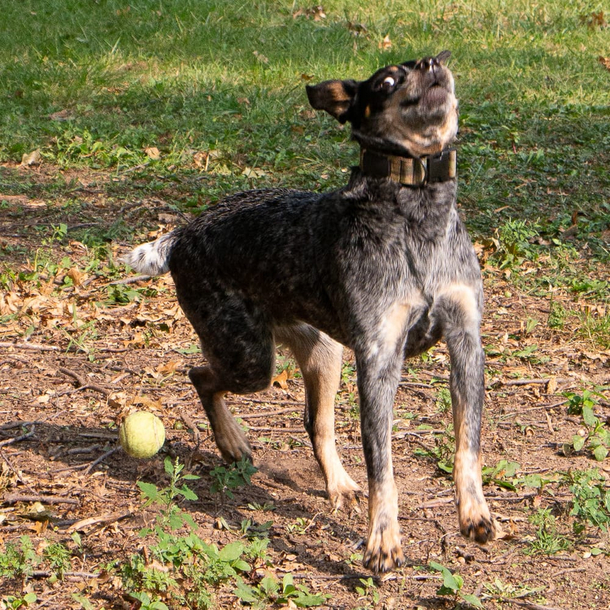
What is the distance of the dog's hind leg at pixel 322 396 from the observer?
4.61 meters

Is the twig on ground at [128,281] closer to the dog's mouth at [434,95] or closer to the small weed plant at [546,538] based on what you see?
the dog's mouth at [434,95]

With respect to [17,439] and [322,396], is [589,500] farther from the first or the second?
[17,439]

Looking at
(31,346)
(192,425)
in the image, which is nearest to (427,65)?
(192,425)

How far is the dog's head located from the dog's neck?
0.04 m

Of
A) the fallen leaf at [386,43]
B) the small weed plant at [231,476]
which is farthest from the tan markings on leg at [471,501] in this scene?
the fallen leaf at [386,43]

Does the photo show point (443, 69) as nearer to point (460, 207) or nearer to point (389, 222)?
point (389, 222)

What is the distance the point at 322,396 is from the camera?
4676 mm

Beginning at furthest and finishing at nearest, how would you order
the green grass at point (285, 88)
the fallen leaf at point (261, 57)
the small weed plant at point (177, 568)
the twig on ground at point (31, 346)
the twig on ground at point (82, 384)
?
the fallen leaf at point (261, 57) < the green grass at point (285, 88) < the twig on ground at point (31, 346) < the twig on ground at point (82, 384) < the small weed plant at point (177, 568)

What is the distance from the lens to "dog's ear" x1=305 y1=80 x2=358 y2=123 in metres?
4.14

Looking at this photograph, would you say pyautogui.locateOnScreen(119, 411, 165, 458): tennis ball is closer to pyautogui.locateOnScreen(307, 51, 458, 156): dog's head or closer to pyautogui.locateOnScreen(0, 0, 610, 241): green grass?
pyautogui.locateOnScreen(307, 51, 458, 156): dog's head

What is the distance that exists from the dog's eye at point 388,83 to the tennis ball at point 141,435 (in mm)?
1726

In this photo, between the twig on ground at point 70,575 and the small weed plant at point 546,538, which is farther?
the small weed plant at point 546,538

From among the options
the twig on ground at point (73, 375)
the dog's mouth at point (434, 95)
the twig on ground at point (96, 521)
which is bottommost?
the twig on ground at point (73, 375)

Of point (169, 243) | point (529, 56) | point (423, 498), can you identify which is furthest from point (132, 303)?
point (529, 56)
